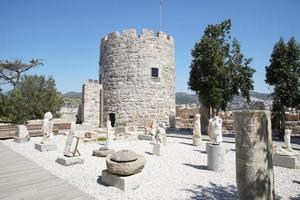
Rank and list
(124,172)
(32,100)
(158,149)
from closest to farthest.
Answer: (124,172)
(158,149)
(32,100)

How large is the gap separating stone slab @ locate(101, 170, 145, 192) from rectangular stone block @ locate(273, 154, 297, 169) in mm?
5232

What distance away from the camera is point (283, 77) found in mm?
15727

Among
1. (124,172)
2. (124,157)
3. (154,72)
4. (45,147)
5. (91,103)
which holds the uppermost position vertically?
(154,72)

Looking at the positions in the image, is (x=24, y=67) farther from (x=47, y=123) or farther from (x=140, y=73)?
(x=47, y=123)

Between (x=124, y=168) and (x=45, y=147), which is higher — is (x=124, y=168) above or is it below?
above

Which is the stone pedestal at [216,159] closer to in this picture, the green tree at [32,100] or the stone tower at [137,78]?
the stone tower at [137,78]

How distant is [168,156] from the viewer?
380 inches

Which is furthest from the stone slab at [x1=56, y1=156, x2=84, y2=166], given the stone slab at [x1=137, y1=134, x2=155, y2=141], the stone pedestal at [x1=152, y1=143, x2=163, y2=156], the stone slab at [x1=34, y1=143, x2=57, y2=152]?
the stone slab at [x1=137, y1=134, x2=155, y2=141]

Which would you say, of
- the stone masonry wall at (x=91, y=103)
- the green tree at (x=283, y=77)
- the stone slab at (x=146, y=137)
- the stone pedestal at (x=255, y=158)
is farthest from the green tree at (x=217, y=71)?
the stone pedestal at (x=255, y=158)

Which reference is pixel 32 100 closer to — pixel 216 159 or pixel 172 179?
pixel 172 179

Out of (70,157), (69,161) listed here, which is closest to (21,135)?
(70,157)

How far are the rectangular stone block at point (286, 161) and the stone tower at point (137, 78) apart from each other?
41.8 ft

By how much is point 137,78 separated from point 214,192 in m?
15.5

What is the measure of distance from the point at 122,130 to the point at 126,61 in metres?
6.89
